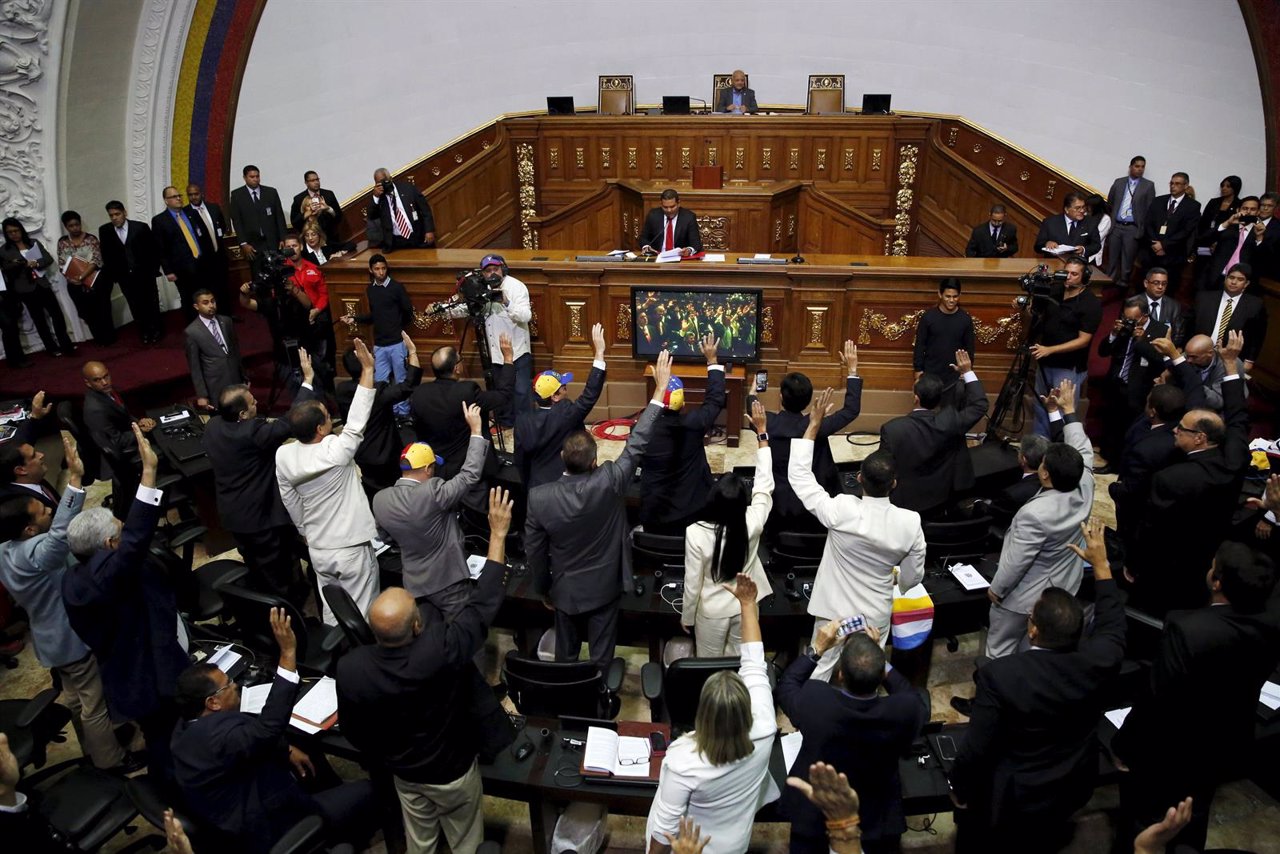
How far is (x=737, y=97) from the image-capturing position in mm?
10250

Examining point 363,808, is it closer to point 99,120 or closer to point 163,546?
point 163,546

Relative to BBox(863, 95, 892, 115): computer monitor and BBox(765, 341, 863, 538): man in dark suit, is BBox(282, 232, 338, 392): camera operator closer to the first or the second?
BBox(765, 341, 863, 538): man in dark suit

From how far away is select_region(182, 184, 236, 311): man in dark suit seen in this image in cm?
858

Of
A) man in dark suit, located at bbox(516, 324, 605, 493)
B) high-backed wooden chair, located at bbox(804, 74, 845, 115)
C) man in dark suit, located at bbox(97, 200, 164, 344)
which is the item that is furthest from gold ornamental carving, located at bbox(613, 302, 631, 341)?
man in dark suit, located at bbox(97, 200, 164, 344)

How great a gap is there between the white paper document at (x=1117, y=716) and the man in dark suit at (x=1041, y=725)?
0.54 meters

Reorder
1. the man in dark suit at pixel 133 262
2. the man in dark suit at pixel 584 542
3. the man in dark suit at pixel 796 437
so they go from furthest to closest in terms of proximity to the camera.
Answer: the man in dark suit at pixel 133 262, the man in dark suit at pixel 796 437, the man in dark suit at pixel 584 542

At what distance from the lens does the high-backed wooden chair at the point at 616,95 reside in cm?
1074

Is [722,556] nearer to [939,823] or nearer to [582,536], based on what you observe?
[582,536]

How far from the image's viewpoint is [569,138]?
10.2 m

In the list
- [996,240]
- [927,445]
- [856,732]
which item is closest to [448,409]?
[927,445]

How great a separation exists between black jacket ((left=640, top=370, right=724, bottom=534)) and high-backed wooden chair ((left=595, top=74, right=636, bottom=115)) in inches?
284

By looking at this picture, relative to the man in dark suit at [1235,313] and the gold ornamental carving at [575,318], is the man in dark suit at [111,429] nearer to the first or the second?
the gold ornamental carving at [575,318]

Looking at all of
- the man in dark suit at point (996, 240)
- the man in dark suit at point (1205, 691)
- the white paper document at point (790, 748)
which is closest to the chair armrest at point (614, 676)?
the white paper document at point (790, 748)

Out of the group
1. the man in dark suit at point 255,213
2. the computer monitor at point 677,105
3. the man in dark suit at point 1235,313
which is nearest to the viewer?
the man in dark suit at point 1235,313
